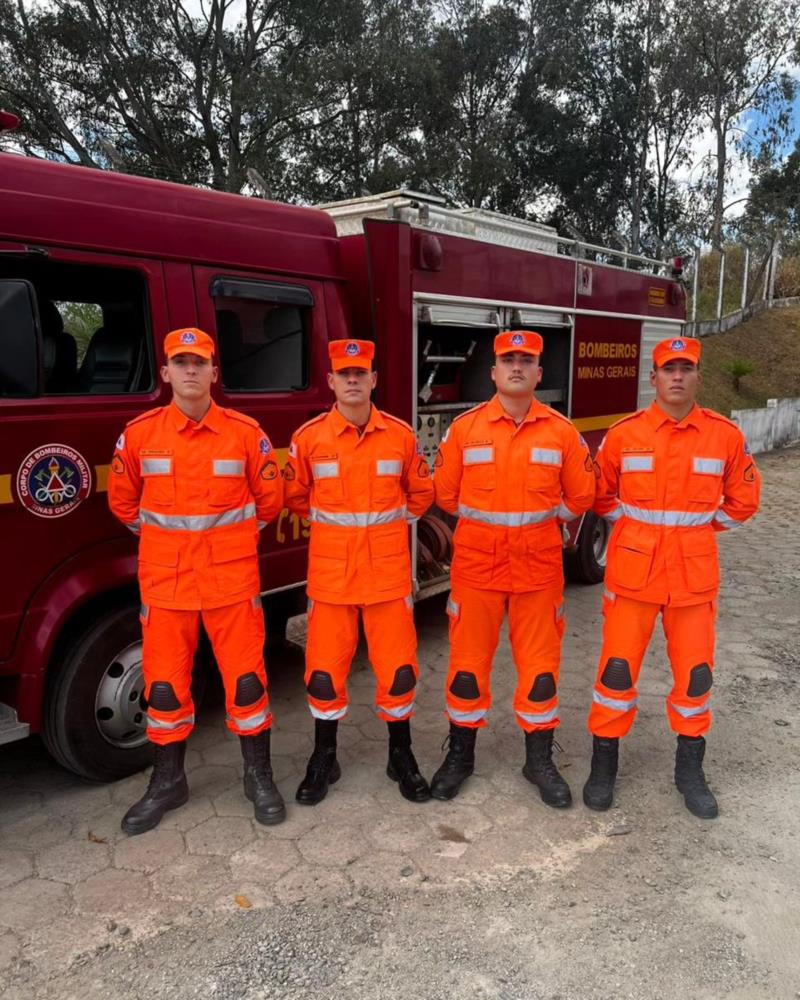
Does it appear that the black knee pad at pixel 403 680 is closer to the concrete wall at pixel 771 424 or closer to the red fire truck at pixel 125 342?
the red fire truck at pixel 125 342

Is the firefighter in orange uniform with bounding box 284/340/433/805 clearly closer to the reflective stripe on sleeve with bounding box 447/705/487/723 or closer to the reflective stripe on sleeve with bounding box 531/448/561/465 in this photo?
the reflective stripe on sleeve with bounding box 447/705/487/723

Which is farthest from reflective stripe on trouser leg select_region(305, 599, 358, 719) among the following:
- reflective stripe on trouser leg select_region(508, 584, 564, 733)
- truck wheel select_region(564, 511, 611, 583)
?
truck wheel select_region(564, 511, 611, 583)

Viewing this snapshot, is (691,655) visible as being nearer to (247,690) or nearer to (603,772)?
(603,772)

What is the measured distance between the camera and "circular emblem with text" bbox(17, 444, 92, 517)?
288 cm

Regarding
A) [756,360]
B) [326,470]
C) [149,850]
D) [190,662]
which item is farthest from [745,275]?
[149,850]

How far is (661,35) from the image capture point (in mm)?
22953

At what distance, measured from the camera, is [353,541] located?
3.11 m

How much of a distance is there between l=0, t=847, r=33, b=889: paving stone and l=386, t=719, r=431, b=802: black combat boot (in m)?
1.45

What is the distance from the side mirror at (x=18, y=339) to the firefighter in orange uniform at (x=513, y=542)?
1644mm

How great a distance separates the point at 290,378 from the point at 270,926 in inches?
93.6

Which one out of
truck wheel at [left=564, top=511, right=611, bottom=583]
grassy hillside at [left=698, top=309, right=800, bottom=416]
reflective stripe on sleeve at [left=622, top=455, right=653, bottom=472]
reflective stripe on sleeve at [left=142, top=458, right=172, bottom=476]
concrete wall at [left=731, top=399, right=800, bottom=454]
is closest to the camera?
reflective stripe on sleeve at [left=142, top=458, right=172, bottom=476]

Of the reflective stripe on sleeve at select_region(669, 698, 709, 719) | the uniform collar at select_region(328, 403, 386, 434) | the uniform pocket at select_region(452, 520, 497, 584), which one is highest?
the uniform collar at select_region(328, 403, 386, 434)

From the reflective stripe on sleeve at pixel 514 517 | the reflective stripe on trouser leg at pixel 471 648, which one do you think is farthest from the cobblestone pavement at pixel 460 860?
the reflective stripe on sleeve at pixel 514 517

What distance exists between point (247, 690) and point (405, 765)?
2.54 feet
